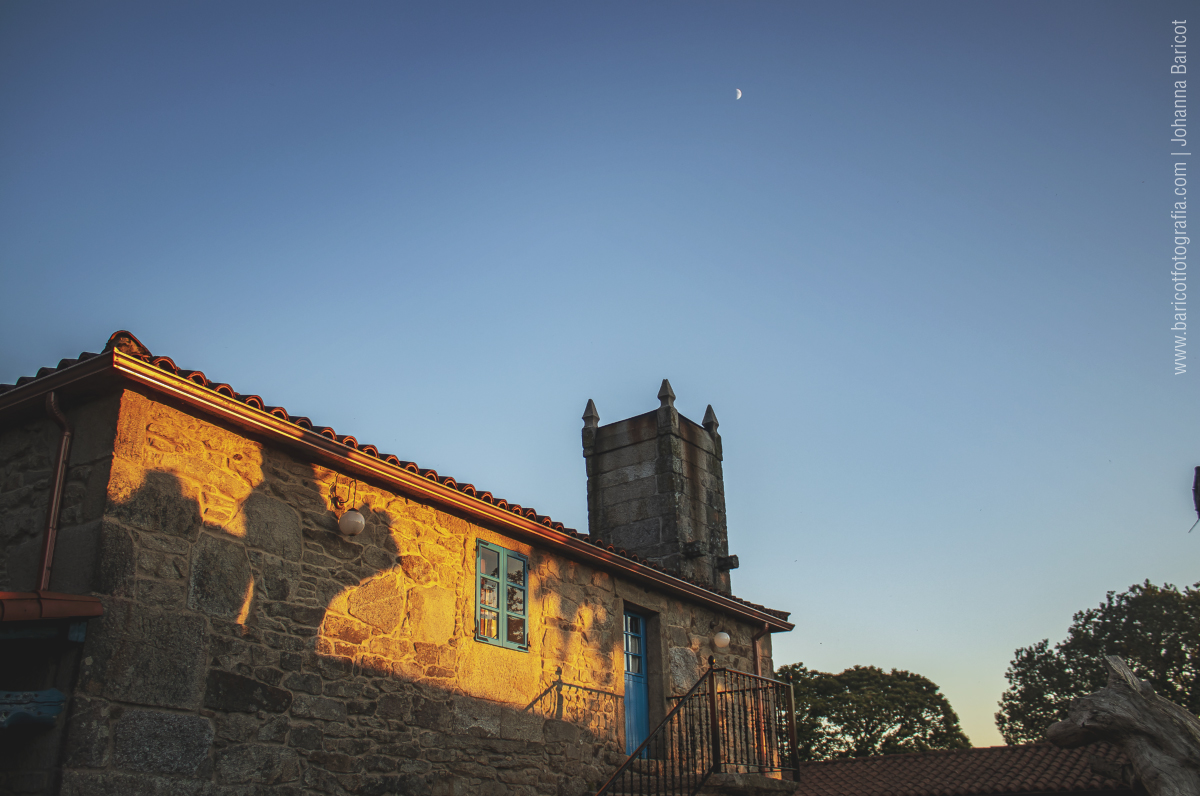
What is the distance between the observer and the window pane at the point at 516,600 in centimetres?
888

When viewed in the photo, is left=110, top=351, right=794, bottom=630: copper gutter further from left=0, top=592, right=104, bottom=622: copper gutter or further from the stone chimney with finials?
the stone chimney with finials

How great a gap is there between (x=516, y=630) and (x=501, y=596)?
384 millimetres

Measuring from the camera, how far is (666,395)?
47.7ft

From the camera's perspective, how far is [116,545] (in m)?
5.84

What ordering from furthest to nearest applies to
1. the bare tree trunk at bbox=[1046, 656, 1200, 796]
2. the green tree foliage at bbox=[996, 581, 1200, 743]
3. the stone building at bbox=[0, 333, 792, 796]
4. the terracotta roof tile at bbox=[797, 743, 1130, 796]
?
the green tree foliage at bbox=[996, 581, 1200, 743] < the terracotta roof tile at bbox=[797, 743, 1130, 796] < the bare tree trunk at bbox=[1046, 656, 1200, 796] < the stone building at bbox=[0, 333, 792, 796]

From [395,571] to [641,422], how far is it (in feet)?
24.0

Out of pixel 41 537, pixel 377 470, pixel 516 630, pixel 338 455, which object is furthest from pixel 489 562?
pixel 41 537

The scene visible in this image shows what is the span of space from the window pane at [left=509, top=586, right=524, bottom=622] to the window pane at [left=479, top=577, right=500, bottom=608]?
21 cm

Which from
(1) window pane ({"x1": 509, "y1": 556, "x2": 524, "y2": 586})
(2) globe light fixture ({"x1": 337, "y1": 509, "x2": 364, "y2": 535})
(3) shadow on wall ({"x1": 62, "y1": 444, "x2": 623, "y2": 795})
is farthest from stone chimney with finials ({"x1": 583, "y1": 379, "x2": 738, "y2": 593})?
(2) globe light fixture ({"x1": 337, "y1": 509, "x2": 364, "y2": 535})

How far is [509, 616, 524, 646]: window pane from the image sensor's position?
877cm


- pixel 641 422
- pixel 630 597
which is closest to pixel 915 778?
pixel 641 422

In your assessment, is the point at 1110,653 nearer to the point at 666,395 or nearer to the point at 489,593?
the point at 666,395

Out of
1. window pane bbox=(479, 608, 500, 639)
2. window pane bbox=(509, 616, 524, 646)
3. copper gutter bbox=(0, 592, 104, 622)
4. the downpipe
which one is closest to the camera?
copper gutter bbox=(0, 592, 104, 622)

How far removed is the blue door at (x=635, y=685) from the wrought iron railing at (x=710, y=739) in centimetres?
19
